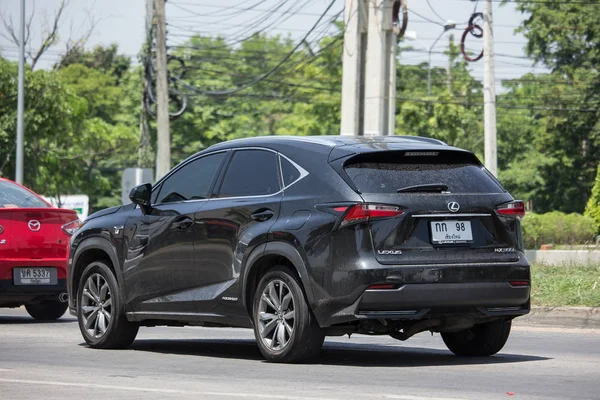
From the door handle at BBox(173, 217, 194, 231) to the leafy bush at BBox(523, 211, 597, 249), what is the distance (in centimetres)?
3054

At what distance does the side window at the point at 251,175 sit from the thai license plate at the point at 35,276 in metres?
4.81

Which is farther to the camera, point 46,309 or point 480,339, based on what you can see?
point 46,309

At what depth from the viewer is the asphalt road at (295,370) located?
7.69 meters

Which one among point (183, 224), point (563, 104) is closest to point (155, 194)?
point (183, 224)

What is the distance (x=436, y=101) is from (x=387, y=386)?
60720 mm

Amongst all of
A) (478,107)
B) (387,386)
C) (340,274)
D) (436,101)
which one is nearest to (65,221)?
(340,274)

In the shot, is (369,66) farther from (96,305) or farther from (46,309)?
(96,305)

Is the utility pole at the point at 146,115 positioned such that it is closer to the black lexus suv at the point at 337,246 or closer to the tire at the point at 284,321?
the black lexus suv at the point at 337,246

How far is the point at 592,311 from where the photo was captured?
13.5 metres

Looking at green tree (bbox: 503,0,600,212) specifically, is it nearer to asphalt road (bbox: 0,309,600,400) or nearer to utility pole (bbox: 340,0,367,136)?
utility pole (bbox: 340,0,367,136)

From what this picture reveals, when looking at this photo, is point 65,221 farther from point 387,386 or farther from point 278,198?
point 387,386

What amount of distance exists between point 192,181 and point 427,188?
228 centimetres

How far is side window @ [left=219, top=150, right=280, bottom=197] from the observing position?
9.67 m

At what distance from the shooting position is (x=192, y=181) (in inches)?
413
